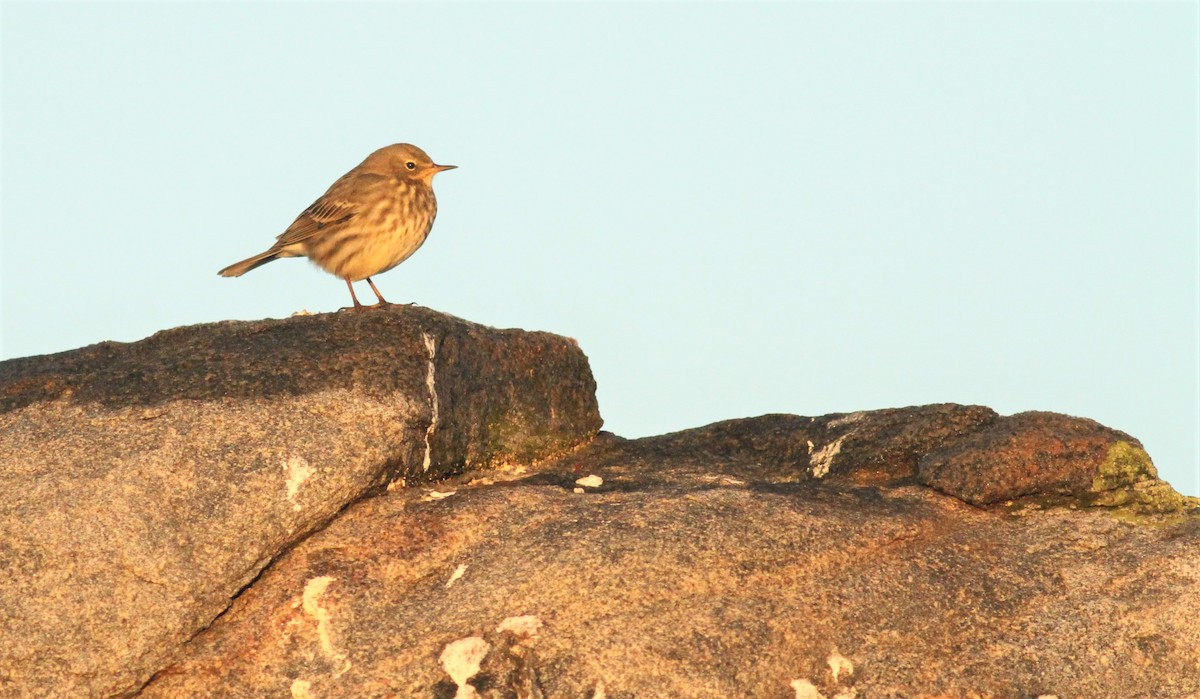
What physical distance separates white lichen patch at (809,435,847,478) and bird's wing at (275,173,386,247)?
4.71 m

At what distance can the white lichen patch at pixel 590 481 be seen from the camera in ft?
27.6

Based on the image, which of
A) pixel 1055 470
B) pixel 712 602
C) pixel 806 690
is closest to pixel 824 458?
pixel 1055 470

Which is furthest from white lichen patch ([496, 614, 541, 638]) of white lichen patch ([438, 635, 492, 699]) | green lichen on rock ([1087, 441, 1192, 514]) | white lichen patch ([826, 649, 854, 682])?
green lichen on rock ([1087, 441, 1192, 514])

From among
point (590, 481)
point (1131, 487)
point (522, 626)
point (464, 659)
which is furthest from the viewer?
point (590, 481)

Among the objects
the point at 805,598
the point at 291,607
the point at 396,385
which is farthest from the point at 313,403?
the point at 805,598

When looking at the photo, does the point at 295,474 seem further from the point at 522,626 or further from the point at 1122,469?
the point at 1122,469

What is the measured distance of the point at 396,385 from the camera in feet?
25.8

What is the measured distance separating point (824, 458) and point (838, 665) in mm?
2360

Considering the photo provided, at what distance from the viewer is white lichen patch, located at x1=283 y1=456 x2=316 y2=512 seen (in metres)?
7.27

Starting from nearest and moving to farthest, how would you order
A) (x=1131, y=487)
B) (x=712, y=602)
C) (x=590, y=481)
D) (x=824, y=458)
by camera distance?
(x=712, y=602) → (x=1131, y=487) → (x=590, y=481) → (x=824, y=458)

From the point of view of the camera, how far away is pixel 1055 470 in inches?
316

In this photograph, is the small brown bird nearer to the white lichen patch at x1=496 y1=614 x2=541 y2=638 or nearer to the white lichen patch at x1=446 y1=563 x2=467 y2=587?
the white lichen patch at x1=446 y1=563 x2=467 y2=587

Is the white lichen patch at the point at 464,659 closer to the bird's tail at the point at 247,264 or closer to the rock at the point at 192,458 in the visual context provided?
the rock at the point at 192,458

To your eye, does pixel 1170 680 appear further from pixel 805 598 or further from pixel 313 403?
pixel 313 403
